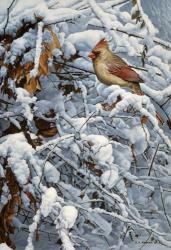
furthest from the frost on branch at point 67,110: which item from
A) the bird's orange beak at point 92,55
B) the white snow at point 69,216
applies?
the bird's orange beak at point 92,55

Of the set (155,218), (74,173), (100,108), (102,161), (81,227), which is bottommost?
(155,218)

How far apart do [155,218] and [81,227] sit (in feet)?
2.58

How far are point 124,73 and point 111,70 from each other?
2.5 inches

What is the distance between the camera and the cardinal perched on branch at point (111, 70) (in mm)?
2412

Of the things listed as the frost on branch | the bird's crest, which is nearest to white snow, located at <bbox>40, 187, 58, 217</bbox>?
the frost on branch

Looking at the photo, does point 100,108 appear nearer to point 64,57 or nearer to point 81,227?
point 64,57

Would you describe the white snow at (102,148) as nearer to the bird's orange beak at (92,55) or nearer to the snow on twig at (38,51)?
the snow on twig at (38,51)

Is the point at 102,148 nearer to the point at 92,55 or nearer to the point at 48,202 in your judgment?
the point at 48,202

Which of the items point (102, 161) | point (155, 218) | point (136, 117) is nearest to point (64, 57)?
point (136, 117)

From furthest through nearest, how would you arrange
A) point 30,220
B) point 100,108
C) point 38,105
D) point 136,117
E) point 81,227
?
point 30,220, point 81,227, point 38,105, point 136,117, point 100,108

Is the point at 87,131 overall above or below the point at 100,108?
→ below

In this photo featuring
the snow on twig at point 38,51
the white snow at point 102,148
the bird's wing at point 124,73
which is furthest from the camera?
the bird's wing at point 124,73

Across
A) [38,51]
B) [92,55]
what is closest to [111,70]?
[92,55]

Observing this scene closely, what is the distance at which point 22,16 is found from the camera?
7.91ft
